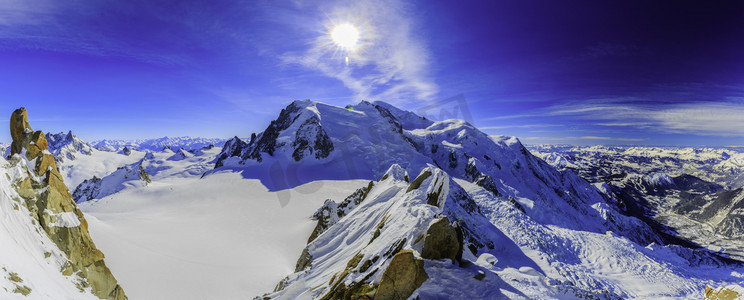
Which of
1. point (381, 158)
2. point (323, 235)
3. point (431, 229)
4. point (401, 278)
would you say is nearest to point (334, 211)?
point (323, 235)

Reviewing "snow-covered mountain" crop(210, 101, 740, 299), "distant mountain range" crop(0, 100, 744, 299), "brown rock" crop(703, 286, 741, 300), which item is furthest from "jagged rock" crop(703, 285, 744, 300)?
"snow-covered mountain" crop(210, 101, 740, 299)

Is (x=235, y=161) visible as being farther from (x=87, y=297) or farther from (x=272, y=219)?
(x=87, y=297)

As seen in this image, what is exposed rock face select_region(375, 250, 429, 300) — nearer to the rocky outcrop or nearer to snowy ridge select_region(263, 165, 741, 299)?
snowy ridge select_region(263, 165, 741, 299)

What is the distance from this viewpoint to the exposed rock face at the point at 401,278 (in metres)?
9.20

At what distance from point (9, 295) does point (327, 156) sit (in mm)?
59272

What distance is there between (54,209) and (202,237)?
15.2 metres

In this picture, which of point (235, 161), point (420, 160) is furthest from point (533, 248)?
point (235, 161)

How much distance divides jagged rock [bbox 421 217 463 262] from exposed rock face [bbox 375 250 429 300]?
3.97 ft

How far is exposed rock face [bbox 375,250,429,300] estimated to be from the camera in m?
9.20

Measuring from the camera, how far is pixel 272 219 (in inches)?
1410

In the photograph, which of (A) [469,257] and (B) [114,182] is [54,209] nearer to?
(A) [469,257]

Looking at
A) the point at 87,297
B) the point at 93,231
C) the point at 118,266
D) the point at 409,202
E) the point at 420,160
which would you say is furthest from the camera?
the point at 420,160

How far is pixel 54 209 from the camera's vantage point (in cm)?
1526

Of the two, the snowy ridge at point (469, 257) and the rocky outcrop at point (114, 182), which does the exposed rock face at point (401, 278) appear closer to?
Answer: the snowy ridge at point (469, 257)
